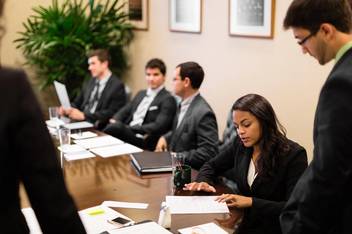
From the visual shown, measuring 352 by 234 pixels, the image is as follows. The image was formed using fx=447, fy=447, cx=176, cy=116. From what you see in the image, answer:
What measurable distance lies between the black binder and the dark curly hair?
54cm

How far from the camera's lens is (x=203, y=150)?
284cm

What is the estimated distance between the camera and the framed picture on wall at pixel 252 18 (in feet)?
11.6

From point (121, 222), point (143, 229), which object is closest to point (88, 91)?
point (121, 222)

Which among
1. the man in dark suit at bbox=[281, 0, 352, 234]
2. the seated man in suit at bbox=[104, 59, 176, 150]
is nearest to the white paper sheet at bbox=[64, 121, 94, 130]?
the seated man in suit at bbox=[104, 59, 176, 150]

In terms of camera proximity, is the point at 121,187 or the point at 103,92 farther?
the point at 103,92

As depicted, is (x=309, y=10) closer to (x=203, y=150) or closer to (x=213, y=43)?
(x=203, y=150)

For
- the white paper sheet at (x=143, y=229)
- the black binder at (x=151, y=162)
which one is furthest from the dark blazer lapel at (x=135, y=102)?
the white paper sheet at (x=143, y=229)

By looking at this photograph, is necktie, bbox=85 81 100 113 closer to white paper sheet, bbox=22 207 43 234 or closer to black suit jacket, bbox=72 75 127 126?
black suit jacket, bbox=72 75 127 126

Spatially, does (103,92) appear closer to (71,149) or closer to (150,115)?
(150,115)

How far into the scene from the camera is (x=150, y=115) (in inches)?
159

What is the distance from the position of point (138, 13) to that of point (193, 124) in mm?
2609

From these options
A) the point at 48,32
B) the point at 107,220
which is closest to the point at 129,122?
the point at 48,32

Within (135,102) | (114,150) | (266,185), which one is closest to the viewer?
(266,185)

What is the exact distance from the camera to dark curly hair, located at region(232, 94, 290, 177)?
79.1 inches
